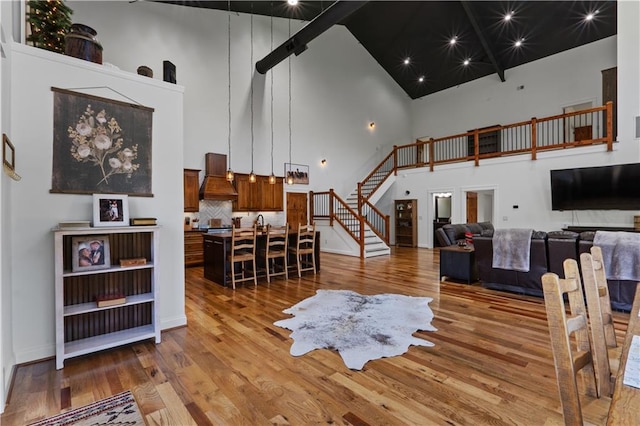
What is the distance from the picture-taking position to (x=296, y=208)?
32.6 ft

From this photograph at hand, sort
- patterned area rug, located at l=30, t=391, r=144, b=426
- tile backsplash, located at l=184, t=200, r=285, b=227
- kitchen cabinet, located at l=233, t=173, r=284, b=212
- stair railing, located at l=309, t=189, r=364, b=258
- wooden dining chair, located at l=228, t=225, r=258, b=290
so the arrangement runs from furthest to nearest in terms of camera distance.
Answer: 1. kitchen cabinet, located at l=233, t=173, r=284, b=212
2. stair railing, located at l=309, t=189, r=364, b=258
3. tile backsplash, located at l=184, t=200, r=285, b=227
4. wooden dining chair, located at l=228, t=225, r=258, b=290
5. patterned area rug, located at l=30, t=391, r=144, b=426

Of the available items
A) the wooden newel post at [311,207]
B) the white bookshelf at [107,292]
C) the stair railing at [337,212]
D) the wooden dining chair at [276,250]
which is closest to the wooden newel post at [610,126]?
the stair railing at [337,212]

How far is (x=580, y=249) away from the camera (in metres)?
4.01

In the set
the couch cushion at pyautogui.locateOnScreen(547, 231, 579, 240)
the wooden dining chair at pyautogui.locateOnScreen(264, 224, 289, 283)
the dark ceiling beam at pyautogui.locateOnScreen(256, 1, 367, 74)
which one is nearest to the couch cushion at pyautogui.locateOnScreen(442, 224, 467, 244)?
the couch cushion at pyautogui.locateOnScreen(547, 231, 579, 240)

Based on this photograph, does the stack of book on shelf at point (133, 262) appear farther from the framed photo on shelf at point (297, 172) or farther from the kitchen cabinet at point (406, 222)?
the kitchen cabinet at point (406, 222)

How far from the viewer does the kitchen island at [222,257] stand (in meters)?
5.27

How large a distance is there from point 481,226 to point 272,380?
6923mm

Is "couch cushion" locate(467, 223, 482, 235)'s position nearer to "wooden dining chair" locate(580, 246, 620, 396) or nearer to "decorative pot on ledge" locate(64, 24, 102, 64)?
"wooden dining chair" locate(580, 246, 620, 396)

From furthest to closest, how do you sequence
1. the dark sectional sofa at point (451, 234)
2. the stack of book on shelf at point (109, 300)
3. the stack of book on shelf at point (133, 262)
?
the dark sectional sofa at point (451, 234) → the stack of book on shelf at point (133, 262) → the stack of book on shelf at point (109, 300)

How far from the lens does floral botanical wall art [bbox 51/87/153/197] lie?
8.86ft

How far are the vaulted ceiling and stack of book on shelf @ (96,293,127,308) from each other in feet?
21.9

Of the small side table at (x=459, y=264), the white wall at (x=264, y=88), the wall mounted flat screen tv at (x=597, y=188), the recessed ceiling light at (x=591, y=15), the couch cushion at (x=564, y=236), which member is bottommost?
the small side table at (x=459, y=264)

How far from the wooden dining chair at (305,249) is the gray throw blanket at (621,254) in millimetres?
4358

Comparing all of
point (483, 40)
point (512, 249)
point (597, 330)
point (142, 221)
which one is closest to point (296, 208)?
point (512, 249)
